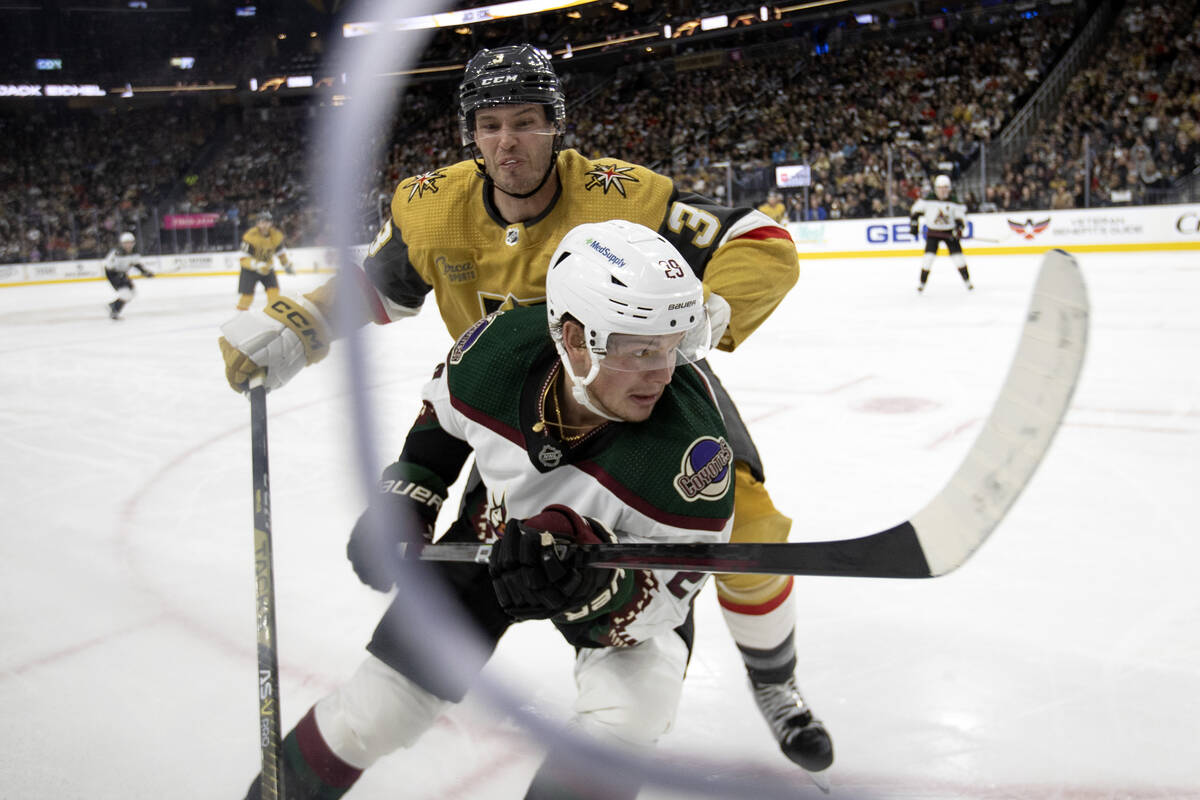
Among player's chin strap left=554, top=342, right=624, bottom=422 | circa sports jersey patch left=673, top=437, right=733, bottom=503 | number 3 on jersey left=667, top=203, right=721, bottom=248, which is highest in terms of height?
number 3 on jersey left=667, top=203, right=721, bottom=248

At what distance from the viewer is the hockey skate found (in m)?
1.82

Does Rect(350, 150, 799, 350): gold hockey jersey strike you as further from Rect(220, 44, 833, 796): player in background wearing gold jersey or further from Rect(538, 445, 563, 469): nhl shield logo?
Rect(538, 445, 563, 469): nhl shield logo

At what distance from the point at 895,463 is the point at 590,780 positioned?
8.58ft

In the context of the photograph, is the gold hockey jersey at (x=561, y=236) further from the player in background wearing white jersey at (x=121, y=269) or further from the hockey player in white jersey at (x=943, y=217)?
the player in background wearing white jersey at (x=121, y=269)

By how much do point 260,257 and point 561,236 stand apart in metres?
9.03

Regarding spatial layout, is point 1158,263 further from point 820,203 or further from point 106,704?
point 106,704

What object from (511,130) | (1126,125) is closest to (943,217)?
(1126,125)

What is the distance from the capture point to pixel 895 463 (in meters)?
3.66

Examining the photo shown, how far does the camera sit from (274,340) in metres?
1.99

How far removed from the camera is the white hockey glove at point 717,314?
173cm

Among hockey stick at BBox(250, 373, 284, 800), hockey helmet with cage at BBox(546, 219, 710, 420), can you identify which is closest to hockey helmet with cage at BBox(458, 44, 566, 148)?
hockey helmet with cage at BBox(546, 219, 710, 420)

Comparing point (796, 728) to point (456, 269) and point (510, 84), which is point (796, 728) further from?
point (510, 84)

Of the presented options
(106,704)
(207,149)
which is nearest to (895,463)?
(106,704)

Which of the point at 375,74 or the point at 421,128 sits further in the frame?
the point at 421,128
